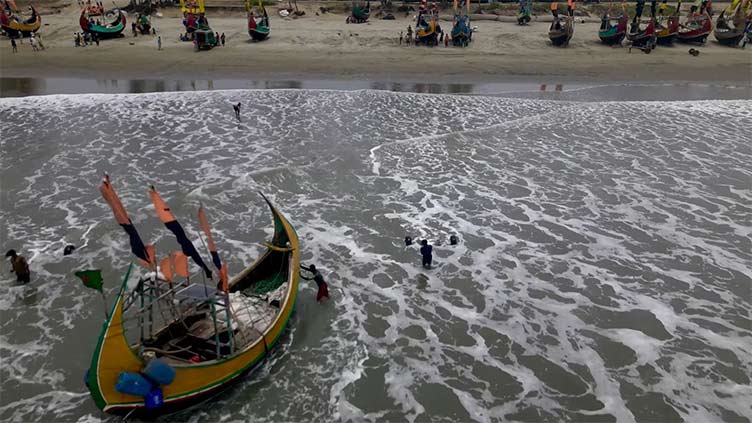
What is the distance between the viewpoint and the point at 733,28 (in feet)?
131

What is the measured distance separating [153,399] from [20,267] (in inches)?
254

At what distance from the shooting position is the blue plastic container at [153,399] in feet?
23.7

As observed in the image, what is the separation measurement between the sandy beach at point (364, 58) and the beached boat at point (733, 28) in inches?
35.3

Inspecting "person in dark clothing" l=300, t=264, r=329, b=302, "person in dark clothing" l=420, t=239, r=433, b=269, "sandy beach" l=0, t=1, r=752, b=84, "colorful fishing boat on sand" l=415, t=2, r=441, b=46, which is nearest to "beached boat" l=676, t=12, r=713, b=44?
"sandy beach" l=0, t=1, r=752, b=84

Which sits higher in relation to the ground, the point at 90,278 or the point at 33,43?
the point at 33,43

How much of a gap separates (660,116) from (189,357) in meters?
26.0

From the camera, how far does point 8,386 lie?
8.84m

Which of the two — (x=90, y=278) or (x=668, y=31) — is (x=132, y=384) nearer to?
(x=90, y=278)

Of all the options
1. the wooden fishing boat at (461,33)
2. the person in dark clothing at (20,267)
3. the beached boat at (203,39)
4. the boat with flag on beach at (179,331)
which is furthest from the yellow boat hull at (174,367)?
the wooden fishing boat at (461,33)

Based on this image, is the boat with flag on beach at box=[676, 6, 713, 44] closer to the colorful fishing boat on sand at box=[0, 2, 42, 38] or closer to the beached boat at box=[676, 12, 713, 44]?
the beached boat at box=[676, 12, 713, 44]

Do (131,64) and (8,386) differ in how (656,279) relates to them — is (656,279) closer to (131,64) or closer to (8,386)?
(8,386)

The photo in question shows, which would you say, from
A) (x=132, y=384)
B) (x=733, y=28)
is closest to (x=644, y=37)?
(x=733, y=28)

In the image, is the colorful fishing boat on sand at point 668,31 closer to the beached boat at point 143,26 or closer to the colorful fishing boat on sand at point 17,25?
the beached boat at point 143,26

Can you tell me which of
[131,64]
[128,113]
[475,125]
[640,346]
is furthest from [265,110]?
[640,346]
